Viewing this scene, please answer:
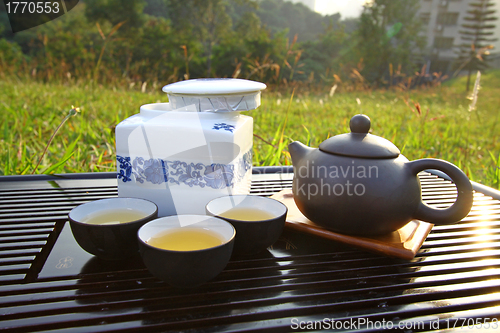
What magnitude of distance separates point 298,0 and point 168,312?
15447 millimetres

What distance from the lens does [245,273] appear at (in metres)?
0.52

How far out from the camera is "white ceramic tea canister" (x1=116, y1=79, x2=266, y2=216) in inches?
26.2

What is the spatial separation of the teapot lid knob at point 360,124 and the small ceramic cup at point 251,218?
7.3 inches

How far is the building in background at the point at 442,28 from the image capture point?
12.5m

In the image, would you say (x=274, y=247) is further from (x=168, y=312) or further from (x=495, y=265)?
(x=495, y=265)

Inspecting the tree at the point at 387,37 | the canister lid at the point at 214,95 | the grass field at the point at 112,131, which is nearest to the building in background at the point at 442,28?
the tree at the point at 387,37

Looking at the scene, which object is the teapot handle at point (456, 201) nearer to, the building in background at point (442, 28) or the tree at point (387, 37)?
the tree at point (387, 37)

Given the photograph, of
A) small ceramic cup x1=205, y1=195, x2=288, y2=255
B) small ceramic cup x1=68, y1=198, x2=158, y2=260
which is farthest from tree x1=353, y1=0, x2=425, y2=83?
small ceramic cup x1=68, y1=198, x2=158, y2=260

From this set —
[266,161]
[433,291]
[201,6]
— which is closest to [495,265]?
[433,291]

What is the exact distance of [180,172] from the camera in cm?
69

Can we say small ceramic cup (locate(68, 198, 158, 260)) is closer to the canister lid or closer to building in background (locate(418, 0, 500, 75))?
the canister lid

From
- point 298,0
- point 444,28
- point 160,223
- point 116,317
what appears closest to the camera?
point 116,317

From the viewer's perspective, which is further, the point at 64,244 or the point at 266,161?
the point at 266,161

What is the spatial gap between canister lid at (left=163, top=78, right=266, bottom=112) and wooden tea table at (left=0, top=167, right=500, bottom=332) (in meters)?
0.28
